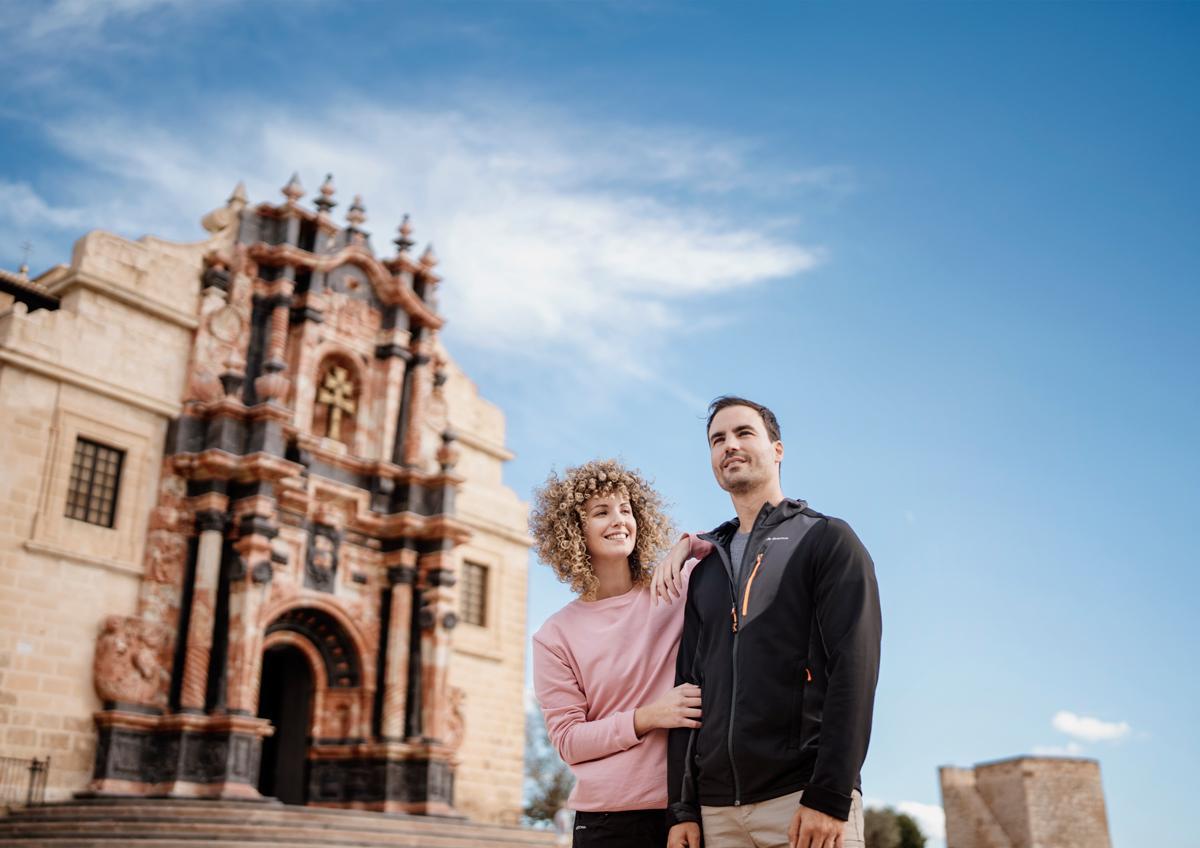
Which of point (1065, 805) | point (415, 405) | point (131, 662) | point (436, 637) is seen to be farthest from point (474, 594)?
point (1065, 805)

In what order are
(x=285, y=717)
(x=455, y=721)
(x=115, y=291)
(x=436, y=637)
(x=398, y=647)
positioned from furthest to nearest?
(x=455, y=721)
(x=436, y=637)
(x=285, y=717)
(x=398, y=647)
(x=115, y=291)

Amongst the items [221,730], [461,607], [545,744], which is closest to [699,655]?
[221,730]

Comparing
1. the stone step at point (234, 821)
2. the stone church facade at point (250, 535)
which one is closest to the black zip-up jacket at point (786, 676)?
the stone step at point (234, 821)

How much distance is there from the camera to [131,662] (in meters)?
16.0

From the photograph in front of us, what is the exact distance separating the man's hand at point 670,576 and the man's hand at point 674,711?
36 cm

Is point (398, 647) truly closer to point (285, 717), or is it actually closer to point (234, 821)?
point (285, 717)

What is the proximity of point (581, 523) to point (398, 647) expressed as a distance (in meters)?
15.7

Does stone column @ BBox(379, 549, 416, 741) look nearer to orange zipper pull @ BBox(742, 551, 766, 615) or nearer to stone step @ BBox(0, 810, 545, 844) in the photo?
stone step @ BBox(0, 810, 545, 844)

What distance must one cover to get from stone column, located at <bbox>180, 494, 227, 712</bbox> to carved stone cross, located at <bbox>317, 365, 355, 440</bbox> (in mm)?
3176

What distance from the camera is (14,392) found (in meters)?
15.8

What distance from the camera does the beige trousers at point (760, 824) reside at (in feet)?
10.4

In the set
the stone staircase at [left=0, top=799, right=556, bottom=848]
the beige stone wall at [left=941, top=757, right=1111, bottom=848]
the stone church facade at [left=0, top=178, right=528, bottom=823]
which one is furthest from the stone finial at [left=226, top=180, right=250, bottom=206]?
the beige stone wall at [left=941, top=757, right=1111, bottom=848]

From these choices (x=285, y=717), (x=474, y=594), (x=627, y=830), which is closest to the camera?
(x=627, y=830)

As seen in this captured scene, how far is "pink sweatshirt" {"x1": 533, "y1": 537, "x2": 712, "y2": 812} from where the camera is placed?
146 inches
